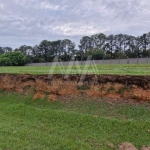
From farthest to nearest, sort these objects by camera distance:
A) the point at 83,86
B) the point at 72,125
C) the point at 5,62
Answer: the point at 5,62 → the point at 83,86 → the point at 72,125

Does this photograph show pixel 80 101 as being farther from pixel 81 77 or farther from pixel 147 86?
pixel 147 86

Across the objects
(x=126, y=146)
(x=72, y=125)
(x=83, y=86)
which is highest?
(x=83, y=86)

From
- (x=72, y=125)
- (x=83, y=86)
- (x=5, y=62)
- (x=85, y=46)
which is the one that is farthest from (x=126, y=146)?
(x=85, y=46)

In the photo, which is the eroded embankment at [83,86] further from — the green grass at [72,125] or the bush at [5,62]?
the bush at [5,62]

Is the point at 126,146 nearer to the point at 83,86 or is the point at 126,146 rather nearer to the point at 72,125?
the point at 72,125

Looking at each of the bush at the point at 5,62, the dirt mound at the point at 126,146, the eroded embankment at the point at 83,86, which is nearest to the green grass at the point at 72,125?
the dirt mound at the point at 126,146

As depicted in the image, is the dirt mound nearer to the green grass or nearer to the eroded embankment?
the green grass

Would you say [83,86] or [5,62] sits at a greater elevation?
[5,62]

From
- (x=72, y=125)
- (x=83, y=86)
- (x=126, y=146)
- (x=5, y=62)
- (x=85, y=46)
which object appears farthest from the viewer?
(x=85, y=46)

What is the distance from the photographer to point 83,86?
830cm

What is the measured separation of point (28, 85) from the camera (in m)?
9.62

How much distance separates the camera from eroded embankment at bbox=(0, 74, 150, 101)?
7.39 m

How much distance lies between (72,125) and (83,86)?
91.0 inches

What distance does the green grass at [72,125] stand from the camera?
17.3ft
